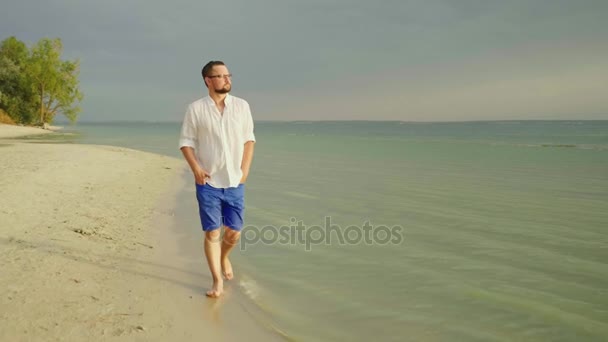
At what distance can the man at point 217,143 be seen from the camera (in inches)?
137

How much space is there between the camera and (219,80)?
138 inches

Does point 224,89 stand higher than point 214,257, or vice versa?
point 224,89

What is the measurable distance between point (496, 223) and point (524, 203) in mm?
2236

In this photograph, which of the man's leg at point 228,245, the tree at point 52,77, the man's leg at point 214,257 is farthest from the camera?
the tree at point 52,77

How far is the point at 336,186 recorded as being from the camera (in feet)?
35.2

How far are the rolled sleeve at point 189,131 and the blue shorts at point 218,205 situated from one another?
39cm

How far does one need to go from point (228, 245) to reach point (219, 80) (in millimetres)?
1673

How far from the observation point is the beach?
9.98ft

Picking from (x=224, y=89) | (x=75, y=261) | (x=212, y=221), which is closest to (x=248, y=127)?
(x=224, y=89)

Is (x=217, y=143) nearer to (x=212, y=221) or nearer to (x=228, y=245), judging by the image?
(x=212, y=221)

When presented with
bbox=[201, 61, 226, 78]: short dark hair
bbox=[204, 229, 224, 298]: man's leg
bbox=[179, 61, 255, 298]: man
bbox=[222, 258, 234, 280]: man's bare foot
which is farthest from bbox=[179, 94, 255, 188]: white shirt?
bbox=[222, 258, 234, 280]: man's bare foot

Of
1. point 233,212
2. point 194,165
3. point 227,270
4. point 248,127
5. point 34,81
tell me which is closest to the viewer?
point 194,165

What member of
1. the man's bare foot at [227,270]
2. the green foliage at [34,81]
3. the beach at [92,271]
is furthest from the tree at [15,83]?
the man's bare foot at [227,270]

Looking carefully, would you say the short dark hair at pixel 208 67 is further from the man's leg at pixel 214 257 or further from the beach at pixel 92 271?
the beach at pixel 92 271
